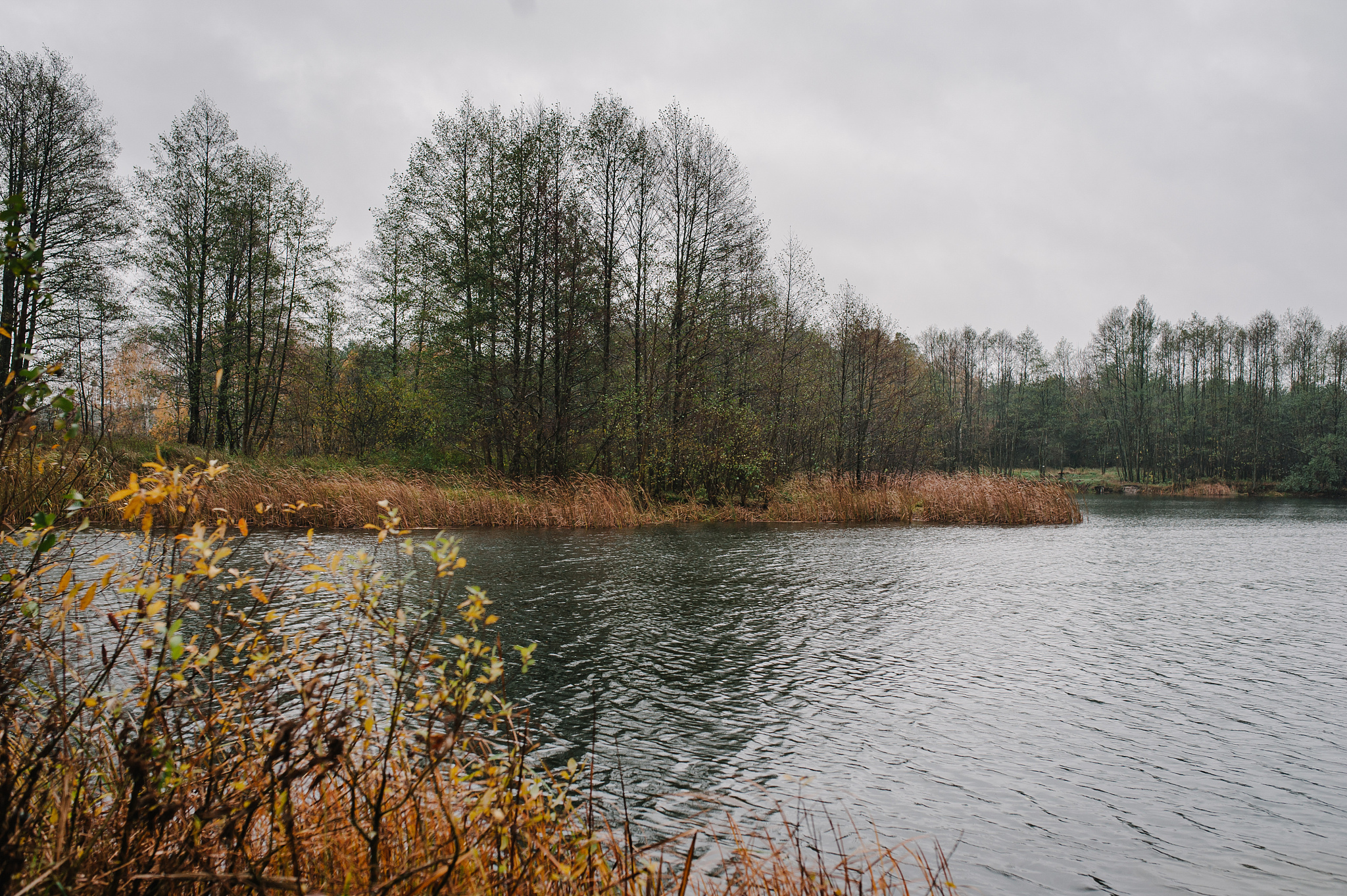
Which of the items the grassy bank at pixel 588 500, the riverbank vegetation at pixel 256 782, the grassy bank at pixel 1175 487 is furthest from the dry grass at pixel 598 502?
the grassy bank at pixel 1175 487

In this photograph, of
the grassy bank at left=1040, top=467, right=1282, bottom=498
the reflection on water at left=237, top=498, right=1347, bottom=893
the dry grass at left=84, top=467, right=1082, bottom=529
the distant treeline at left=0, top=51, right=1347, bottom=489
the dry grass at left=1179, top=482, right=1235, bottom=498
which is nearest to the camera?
the reflection on water at left=237, top=498, right=1347, bottom=893

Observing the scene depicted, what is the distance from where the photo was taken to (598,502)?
736 inches

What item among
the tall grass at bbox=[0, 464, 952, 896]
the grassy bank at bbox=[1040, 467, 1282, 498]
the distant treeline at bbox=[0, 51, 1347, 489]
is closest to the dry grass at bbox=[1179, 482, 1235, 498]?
the grassy bank at bbox=[1040, 467, 1282, 498]

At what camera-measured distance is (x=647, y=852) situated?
317 cm

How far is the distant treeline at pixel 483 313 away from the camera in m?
21.7

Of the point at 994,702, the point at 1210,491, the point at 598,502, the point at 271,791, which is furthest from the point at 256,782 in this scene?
the point at 1210,491

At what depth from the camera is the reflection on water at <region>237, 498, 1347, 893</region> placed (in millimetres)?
3613

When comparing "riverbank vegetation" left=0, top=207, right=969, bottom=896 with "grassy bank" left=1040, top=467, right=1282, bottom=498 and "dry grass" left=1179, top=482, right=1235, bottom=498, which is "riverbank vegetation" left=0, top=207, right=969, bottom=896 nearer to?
"grassy bank" left=1040, top=467, right=1282, bottom=498

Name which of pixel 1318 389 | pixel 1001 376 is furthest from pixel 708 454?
pixel 1001 376

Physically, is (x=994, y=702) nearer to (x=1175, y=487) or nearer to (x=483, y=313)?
(x=483, y=313)

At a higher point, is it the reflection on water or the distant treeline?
the distant treeline

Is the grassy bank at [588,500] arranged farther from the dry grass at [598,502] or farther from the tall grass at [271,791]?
the tall grass at [271,791]

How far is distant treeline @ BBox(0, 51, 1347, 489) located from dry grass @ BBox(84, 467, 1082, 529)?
4.40ft

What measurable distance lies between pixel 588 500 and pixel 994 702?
14106 mm
